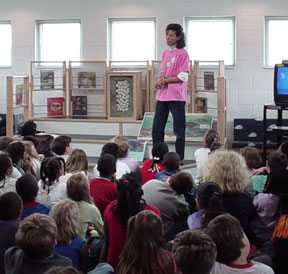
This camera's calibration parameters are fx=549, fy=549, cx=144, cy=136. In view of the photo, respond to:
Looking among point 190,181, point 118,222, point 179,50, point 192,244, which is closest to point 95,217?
point 118,222

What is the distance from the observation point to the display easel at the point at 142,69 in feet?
28.0

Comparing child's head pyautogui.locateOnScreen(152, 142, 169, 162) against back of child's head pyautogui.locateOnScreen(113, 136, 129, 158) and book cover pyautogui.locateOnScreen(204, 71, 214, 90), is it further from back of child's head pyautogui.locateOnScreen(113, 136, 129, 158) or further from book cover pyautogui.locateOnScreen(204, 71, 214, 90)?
book cover pyautogui.locateOnScreen(204, 71, 214, 90)

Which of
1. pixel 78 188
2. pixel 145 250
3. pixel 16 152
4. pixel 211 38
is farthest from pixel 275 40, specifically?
pixel 145 250

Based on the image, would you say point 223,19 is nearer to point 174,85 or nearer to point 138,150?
point 138,150

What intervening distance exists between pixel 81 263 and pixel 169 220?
0.95 metres

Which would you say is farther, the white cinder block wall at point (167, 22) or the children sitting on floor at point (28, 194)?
the white cinder block wall at point (167, 22)

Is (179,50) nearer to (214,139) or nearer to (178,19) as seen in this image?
(214,139)

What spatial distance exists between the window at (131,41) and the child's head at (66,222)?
6.42m

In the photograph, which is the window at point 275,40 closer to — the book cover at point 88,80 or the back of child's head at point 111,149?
the book cover at point 88,80

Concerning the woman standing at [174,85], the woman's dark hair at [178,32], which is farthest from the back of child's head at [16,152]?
the woman's dark hair at [178,32]

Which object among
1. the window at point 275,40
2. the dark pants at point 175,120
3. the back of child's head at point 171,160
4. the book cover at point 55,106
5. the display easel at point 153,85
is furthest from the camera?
the book cover at point 55,106

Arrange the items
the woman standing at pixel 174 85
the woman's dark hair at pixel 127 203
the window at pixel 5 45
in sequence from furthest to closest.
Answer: the window at pixel 5 45, the woman standing at pixel 174 85, the woman's dark hair at pixel 127 203

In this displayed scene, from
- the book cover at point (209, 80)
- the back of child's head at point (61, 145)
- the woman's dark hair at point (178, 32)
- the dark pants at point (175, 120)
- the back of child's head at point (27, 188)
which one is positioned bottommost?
the back of child's head at point (27, 188)

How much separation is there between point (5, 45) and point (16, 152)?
223 inches
